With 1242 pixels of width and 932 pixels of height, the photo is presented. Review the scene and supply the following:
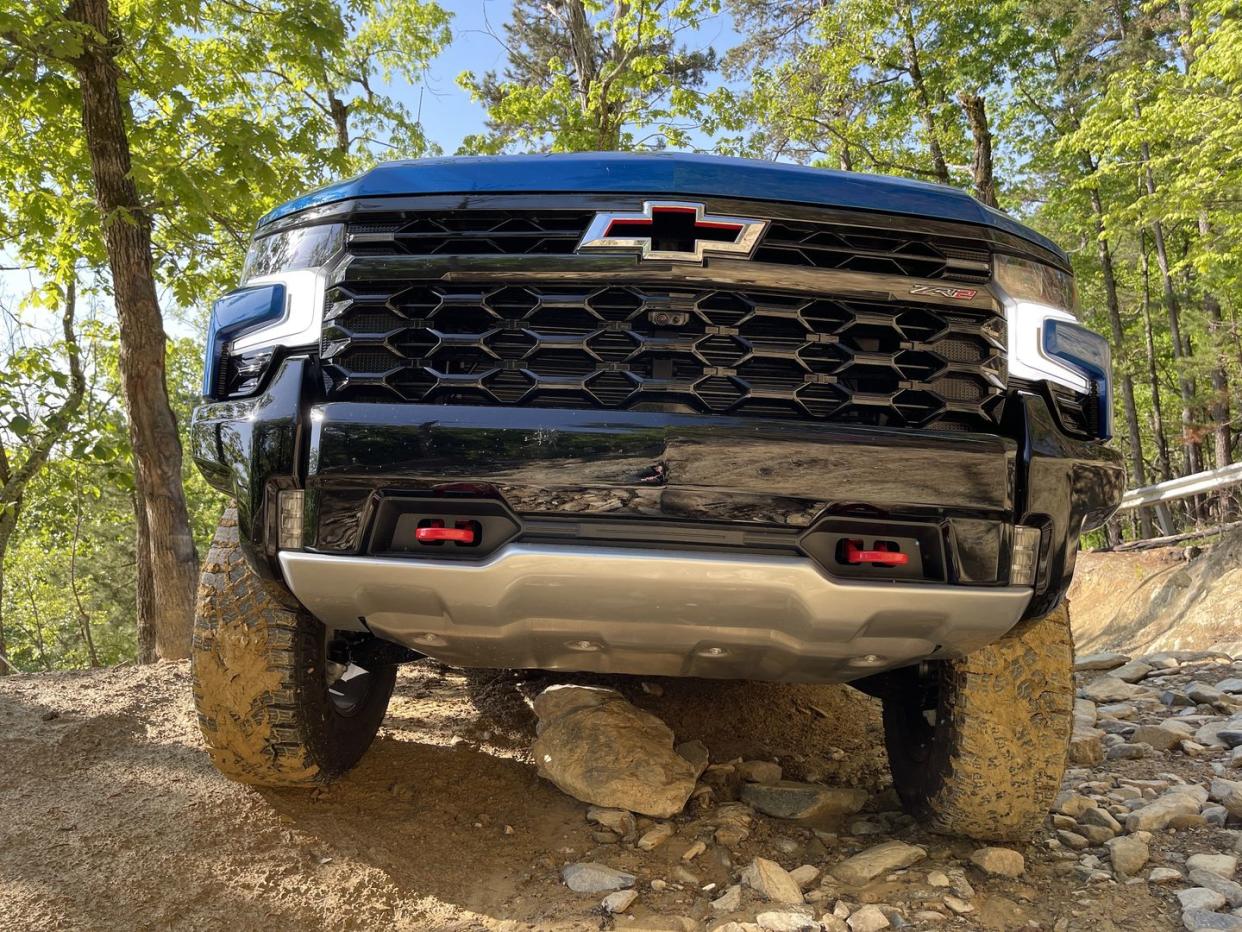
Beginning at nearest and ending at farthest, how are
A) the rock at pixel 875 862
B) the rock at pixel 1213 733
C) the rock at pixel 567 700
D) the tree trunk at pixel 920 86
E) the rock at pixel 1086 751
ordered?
the rock at pixel 875 862 < the rock at pixel 567 700 < the rock at pixel 1086 751 < the rock at pixel 1213 733 < the tree trunk at pixel 920 86

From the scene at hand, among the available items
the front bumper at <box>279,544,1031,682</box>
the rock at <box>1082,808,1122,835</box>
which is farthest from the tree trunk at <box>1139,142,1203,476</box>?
the front bumper at <box>279,544,1031,682</box>

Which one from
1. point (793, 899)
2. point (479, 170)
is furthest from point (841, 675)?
point (479, 170)

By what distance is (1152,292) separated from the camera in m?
21.4

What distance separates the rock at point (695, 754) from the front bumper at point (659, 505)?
3.63 ft

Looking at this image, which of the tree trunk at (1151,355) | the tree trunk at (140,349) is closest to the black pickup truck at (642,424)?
the tree trunk at (140,349)

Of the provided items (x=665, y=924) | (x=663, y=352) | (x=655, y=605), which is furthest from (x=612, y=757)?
(x=663, y=352)

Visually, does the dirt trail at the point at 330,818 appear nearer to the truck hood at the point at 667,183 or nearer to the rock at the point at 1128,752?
the rock at the point at 1128,752

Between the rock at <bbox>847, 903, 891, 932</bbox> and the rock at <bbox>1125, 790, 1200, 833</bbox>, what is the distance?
998 millimetres

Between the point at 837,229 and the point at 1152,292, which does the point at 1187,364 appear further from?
the point at 837,229

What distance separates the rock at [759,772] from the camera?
2.77m

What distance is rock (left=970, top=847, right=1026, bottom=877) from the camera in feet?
7.02

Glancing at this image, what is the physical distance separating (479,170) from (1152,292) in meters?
24.4

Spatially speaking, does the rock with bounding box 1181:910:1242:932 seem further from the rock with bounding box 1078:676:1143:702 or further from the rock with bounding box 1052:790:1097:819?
the rock with bounding box 1078:676:1143:702

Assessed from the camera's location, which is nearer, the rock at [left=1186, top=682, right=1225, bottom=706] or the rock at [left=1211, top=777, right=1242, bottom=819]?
the rock at [left=1211, top=777, right=1242, bottom=819]
